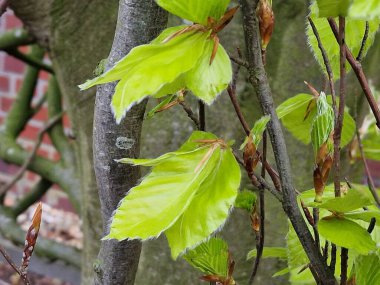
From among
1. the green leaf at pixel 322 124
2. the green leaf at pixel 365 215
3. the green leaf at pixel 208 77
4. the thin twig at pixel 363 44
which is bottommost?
the green leaf at pixel 365 215

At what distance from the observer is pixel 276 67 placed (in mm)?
907

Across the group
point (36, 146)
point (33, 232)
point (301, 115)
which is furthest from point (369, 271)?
point (36, 146)

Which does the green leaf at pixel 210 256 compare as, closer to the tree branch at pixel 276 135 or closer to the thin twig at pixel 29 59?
the tree branch at pixel 276 135

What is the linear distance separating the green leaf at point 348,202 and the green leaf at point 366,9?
12 cm

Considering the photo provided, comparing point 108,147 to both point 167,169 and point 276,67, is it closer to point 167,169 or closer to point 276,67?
point 167,169

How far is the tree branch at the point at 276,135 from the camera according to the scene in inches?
13.9

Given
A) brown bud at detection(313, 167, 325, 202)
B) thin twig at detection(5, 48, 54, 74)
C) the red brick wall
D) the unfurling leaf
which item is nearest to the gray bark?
the unfurling leaf

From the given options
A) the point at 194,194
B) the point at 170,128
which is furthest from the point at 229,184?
the point at 170,128

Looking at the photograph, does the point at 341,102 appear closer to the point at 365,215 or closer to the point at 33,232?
the point at 365,215

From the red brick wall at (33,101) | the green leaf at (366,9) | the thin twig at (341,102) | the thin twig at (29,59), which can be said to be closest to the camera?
the green leaf at (366,9)

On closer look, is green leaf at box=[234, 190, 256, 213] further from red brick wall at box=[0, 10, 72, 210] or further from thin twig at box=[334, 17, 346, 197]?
red brick wall at box=[0, 10, 72, 210]


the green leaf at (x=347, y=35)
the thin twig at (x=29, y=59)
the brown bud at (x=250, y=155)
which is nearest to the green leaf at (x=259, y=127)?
the brown bud at (x=250, y=155)

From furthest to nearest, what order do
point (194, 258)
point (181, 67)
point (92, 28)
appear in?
point (92, 28)
point (194, 258)
point (181, 67)

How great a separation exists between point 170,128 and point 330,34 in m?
0.47
